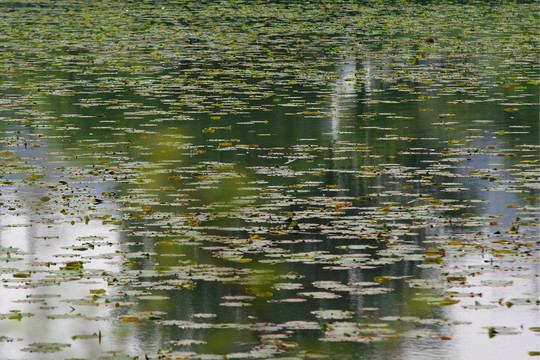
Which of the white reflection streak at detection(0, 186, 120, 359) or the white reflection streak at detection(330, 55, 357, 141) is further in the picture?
the white reflection streak at detection(330, 55, 357, 141)

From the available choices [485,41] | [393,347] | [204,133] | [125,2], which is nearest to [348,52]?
[485,41]

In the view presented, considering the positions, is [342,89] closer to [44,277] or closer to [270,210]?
[270,210]

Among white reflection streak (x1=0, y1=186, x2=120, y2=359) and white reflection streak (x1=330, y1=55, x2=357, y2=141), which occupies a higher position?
white reflection streak (x1=330, y1=55, x2=357, y2=141)

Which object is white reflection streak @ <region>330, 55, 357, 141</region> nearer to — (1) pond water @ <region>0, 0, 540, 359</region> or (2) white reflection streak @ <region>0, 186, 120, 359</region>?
(1) pond water @ <region>0, 0, 540, 359</region>

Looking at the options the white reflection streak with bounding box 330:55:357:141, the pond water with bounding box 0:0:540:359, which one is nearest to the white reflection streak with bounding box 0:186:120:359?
the pond water with bounding box 0:0:540:359

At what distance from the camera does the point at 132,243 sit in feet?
29.8

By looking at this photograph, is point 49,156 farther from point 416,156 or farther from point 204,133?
point 416,156

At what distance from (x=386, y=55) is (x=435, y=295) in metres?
18.2

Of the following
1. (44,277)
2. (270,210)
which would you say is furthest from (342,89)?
(44,277)

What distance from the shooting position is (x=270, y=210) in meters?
10.2

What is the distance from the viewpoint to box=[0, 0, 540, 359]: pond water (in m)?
6.92

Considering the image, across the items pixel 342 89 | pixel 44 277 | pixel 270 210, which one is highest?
→ pixel 342 89

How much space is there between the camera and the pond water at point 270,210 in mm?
6918

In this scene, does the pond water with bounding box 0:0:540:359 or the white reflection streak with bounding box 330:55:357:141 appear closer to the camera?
the pond water with bounding box 0:0:540:359
